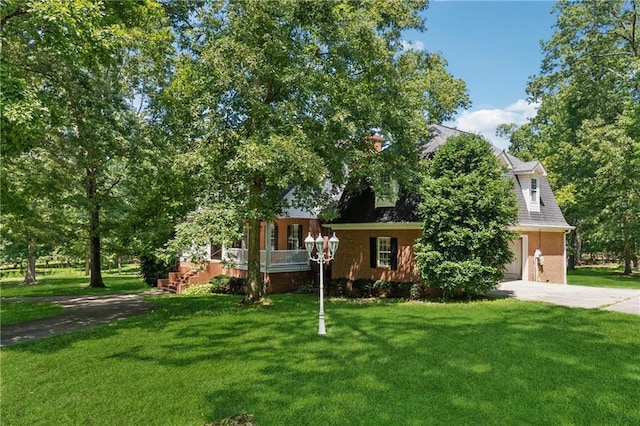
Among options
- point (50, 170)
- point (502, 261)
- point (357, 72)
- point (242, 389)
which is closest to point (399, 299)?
point (502, 261)

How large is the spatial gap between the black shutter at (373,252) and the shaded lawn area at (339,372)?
672 centimetres

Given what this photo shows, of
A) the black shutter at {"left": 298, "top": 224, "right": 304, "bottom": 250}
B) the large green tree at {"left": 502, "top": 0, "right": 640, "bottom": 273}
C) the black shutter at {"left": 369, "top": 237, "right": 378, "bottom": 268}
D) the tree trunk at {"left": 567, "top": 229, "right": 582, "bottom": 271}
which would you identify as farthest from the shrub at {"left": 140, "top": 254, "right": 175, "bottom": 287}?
the tree trunk at {"left": 567, "top": 229, "right": 582, "bottom": 271}

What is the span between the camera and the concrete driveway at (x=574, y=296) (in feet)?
43.9

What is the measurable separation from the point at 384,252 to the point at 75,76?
1323 cm

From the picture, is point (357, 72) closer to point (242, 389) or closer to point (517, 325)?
point (517, 325)

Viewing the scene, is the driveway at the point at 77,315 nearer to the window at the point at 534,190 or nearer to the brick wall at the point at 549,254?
the brick wall at the point at 549,254

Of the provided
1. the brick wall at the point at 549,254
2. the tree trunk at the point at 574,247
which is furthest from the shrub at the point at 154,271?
the tree trunk at the point at 574,247

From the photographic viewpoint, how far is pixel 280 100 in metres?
14.1

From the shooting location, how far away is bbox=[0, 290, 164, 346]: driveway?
Result: 35.1ft

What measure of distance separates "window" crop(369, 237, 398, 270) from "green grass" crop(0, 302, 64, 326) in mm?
12345

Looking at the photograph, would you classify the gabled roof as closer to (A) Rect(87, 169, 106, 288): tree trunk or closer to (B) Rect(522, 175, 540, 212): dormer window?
(B) Rect(522, 175, 540, 212): dormer window

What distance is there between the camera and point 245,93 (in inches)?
496

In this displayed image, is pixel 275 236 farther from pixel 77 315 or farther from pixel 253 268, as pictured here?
pixel 77 315

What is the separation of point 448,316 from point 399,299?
4.45m
